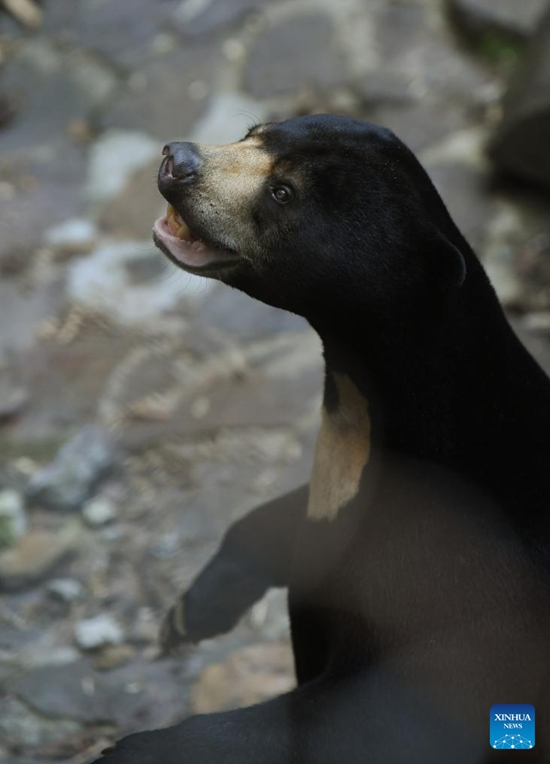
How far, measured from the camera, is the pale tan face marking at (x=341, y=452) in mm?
2918

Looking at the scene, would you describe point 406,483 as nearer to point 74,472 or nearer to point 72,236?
point 74,472

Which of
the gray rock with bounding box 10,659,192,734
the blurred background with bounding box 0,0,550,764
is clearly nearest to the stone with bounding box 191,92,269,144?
the blurred background with bounding box 0,0,550,764

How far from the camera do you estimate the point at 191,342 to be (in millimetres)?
5277

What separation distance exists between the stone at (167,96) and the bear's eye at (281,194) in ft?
11.3

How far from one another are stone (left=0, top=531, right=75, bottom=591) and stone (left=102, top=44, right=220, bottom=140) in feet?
7.91

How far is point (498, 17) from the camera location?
21.5 feet

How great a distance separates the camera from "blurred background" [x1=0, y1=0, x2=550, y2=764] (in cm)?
403

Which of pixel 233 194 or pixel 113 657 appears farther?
pixel 113 657

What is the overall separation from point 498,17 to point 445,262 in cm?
423

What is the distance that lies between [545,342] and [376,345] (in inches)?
92.5

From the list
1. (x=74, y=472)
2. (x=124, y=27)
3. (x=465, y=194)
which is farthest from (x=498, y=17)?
(x=74, y=472)

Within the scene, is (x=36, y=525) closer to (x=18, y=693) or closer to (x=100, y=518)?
(x=100, y=518)

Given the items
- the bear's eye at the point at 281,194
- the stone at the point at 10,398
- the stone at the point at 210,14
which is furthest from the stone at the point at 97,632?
the stone at the point at 210,14

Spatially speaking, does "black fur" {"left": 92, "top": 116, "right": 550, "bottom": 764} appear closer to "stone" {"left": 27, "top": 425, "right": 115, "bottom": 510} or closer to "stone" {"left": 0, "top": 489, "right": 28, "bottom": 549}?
"stone" {"left": 0, "top": 489, "right": 28, "bottom": 549}
